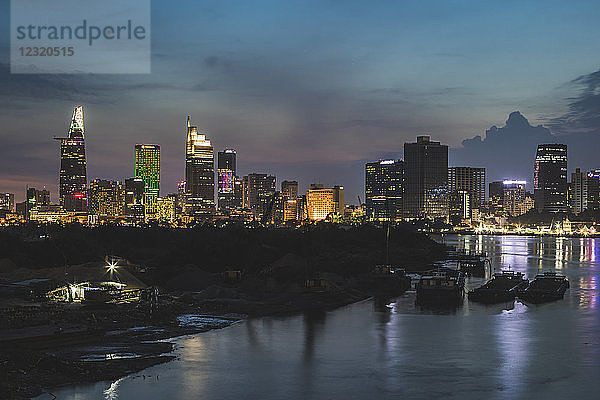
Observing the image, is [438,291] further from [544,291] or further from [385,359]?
[385,359]

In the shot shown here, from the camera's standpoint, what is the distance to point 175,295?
180 ft

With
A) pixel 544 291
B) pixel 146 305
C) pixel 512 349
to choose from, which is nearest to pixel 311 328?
pixel 146 305

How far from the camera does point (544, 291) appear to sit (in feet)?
202

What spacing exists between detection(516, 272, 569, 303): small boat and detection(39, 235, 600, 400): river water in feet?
26.6

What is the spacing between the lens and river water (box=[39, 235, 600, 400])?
28.4m

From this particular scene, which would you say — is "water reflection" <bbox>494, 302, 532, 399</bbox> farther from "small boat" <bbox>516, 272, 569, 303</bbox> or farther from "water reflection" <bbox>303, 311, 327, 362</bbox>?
"water reflection" <bbox>303, 311, 327, 362</bbox>

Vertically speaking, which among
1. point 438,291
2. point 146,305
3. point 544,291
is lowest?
point 544,291

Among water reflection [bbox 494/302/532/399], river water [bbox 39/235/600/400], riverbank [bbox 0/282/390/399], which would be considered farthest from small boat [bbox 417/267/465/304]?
riverbank [bbox 0/282/390/399]

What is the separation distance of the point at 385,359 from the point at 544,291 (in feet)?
105

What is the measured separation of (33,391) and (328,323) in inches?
898

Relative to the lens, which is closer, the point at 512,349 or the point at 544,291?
the point at 512,349

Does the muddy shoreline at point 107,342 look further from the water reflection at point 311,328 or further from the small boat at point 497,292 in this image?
the small boat at point 497,292

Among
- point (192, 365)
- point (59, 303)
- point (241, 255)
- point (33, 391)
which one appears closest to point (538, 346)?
point (192, 365)

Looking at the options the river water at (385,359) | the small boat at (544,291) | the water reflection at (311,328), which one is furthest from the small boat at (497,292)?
the water reflection at (311,328)
